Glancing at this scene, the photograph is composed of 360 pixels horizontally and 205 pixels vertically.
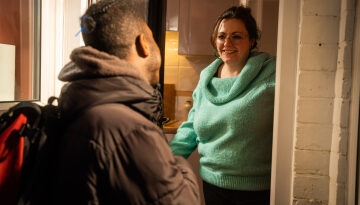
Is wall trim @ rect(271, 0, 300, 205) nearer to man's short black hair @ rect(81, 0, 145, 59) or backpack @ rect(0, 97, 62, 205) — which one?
man's short black hair @ rect(81, 0, 145, 59)

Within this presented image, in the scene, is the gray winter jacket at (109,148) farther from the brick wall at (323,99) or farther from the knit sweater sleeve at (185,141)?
the knit sweater sleeve at (185,141)

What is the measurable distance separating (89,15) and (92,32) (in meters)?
0.05

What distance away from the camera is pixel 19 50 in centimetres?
110

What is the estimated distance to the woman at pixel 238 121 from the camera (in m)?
1.09

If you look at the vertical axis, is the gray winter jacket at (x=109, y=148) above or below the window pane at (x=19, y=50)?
below

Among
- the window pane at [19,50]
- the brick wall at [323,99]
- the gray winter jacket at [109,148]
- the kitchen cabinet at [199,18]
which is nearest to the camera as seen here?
the gray winter jacket at [109,148]

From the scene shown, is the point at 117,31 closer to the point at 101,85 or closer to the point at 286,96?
the point at 101,85

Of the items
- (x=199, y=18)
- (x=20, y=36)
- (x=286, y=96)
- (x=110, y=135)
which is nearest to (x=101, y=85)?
(x=110, y=135)

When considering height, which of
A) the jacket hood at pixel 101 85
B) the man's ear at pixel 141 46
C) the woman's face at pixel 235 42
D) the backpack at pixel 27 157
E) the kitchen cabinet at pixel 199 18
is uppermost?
the kitchen cabinet at pixel 199 18

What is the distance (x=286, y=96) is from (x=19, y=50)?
1.08 metres

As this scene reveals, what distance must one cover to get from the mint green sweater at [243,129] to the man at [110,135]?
1.50 feet

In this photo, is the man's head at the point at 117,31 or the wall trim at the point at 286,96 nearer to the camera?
the man's head at the point at 117,31

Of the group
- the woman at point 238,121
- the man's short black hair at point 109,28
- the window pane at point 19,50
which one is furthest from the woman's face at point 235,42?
A: the window pane at point 19,50

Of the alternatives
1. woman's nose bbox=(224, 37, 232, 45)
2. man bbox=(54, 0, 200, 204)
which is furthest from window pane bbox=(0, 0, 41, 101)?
woman's nose bbox=(224, 37, 232, 45)
